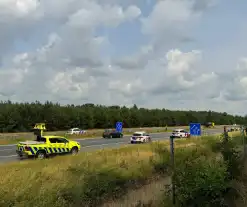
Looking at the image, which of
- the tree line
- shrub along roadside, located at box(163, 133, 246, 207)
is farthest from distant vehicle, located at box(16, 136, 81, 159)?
the tree line

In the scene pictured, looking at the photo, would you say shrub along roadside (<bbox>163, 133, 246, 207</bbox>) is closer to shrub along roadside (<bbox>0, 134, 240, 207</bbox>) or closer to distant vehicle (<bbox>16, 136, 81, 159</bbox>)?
shrub along roadside (<bbox>0, 134, 240, 207</bbox>)

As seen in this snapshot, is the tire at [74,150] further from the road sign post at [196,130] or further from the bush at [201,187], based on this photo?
the bush at [201,187]

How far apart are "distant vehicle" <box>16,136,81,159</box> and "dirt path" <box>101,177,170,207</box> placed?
1368 centimetres

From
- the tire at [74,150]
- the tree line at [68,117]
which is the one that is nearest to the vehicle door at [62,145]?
the tire at [74,150]

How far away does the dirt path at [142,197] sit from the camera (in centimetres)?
1237

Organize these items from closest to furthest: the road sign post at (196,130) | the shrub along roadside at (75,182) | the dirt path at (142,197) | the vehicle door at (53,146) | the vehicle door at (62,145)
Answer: the shrub along roadside at (75,182), the dirt path at (142,197), the road sign post at (196,130), the vehicle door at (53,146), the vehicle door at (62,145)

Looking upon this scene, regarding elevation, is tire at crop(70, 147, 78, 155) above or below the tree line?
below

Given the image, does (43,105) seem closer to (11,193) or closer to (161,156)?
(161,156)

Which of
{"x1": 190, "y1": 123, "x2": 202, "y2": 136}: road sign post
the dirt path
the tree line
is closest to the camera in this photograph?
the dirt path

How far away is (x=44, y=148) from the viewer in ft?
89.4

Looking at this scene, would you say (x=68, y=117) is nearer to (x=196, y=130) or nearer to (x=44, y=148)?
(x=44, y=148)

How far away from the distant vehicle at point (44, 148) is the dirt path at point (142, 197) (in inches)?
539

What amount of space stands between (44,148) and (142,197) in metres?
15.5

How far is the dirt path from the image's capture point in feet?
40.6
